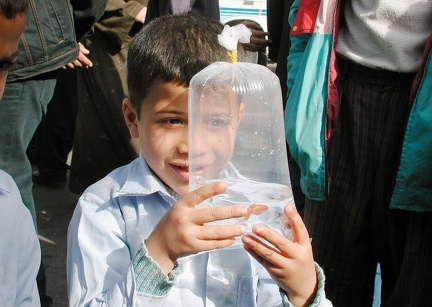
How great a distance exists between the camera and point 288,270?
5.03ft

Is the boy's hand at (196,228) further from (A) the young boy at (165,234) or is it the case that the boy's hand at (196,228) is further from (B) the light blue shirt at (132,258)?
(B) the light blue shirt at (132,258)

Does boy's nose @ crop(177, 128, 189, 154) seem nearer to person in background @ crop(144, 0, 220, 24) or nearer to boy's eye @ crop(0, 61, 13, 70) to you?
boy's eye @ crop(0, 61, 13, 70)

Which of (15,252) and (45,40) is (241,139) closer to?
(15,252)

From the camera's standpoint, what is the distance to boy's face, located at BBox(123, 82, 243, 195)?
5.85 ft

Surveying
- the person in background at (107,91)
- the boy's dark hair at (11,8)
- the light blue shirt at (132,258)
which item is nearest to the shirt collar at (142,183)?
the light blue shirt at (132,258)

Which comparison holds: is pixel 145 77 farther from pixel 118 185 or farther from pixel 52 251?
pixel 52 251

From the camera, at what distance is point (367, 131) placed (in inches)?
105

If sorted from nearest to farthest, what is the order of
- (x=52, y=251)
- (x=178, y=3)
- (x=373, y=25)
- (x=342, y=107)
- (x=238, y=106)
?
(x=238, y=106) < (x=373, y=25) < (x=342, y=107) < (x=178, y=3) < (x=52, y=251)

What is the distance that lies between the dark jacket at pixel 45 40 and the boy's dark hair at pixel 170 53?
116 centimetres

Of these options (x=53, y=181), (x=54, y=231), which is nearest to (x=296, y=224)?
(x=54, y=231)

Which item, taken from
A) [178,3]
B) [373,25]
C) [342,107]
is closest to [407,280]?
[342,107]

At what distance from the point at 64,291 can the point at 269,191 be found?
224 cm

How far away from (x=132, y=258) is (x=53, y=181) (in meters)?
3.72

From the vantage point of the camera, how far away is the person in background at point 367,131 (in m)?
2.46
